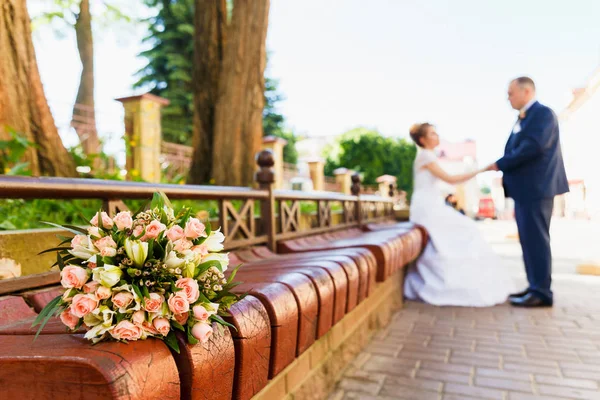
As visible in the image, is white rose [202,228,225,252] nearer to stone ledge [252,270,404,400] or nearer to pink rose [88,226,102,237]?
pink rose [88,226,102,237]

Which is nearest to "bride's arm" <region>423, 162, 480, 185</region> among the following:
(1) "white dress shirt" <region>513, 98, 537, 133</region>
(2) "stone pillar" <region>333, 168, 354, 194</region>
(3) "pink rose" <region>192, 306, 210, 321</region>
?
(1) "white dress shirt" <region>513, 98, 537, 133</region>

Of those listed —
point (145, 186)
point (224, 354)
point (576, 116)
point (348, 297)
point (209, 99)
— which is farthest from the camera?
point (576, 116)

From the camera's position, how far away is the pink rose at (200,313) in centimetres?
92

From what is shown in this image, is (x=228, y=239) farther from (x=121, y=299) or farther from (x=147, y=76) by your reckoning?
(x=147, y=76)

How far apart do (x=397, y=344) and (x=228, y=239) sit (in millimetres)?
1437

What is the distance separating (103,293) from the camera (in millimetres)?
855

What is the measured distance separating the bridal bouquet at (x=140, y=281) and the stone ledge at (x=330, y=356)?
73 cm

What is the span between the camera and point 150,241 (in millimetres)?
923

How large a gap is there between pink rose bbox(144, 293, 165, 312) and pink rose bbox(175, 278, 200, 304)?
43 millimetres

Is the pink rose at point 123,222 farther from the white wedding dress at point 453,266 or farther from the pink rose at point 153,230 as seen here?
the white wedding dress at point 453,266

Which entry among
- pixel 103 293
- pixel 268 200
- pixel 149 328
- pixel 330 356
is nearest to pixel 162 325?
pixel 149 328

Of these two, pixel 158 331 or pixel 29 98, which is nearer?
pixel 158 331

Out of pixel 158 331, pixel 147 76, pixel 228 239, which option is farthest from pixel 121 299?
pixel 147 76

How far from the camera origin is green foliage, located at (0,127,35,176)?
2.53 metres
